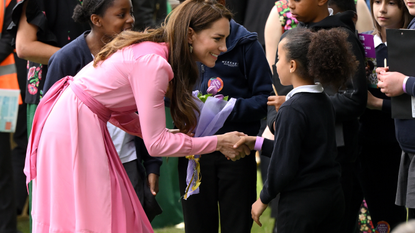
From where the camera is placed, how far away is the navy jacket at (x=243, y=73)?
3234mm

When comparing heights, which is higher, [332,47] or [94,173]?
[332,47]

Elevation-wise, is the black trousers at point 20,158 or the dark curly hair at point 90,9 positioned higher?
the dark curly hair at point 90,9

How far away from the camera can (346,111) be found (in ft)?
10.3

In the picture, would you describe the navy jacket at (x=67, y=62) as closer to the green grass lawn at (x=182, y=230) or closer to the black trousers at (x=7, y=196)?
the black trousers at (x=7, y=196)

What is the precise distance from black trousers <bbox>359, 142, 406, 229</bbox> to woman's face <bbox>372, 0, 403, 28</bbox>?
865mm

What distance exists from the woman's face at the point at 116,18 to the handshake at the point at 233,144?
3.64 feet

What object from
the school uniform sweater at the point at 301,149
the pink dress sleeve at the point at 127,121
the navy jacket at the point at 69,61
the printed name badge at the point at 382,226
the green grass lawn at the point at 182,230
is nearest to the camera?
the school uniform sweater at the point at 301,149

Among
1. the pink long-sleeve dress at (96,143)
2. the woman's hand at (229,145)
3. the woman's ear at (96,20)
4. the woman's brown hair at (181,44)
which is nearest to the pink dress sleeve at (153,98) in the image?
the pink long-sleeve dress at (96,143)

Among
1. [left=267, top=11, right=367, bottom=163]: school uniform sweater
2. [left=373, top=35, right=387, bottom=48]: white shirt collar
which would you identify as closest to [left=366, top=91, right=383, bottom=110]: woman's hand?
[left=267, top=11, right=367, bottom=163]: school uniform sweater

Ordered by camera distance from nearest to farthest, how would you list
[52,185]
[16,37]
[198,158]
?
[52,185]
[198,158]
[16,37]

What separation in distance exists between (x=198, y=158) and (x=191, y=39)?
2.58ft

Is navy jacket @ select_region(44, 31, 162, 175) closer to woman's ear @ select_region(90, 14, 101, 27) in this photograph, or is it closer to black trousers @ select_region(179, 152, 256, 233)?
woman's ear @ select_region(90, 14, 101, 27)

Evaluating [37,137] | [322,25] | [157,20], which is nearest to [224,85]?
[322,25]

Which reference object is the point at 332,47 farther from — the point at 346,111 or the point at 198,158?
the point at 198,158
